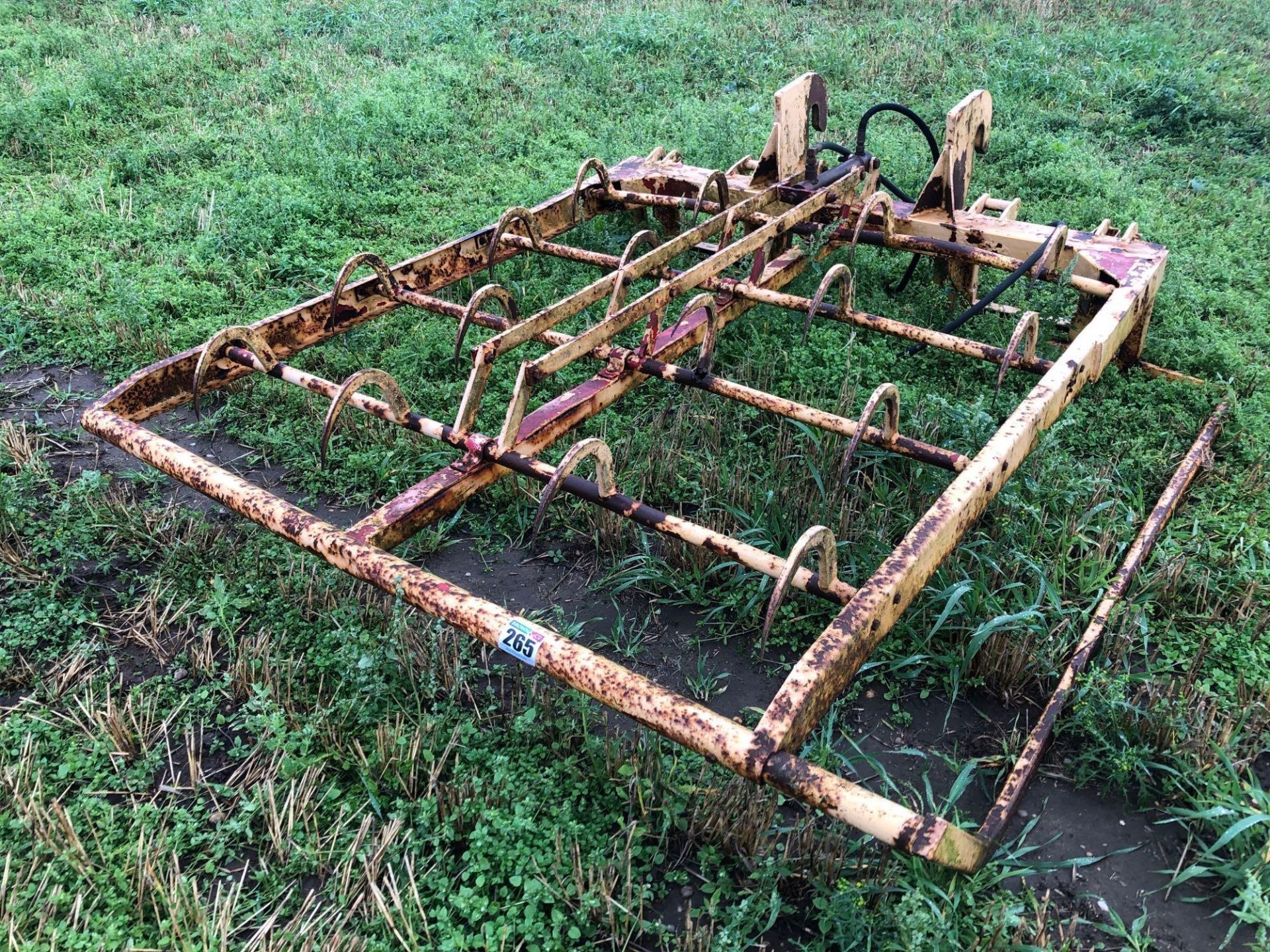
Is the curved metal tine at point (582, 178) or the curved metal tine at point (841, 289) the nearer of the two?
the curved metal tine at point (841, 289)

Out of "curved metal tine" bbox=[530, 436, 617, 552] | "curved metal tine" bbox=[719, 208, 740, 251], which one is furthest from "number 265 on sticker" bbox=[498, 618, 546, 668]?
"curved metal tine" bbox=[719, 208, 740, 251]

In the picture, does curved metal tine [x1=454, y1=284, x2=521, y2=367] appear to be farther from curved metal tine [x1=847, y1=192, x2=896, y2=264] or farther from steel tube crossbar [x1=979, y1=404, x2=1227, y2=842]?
steel tube crossbar [x1=979, y1=404, x2=1227, y2=842]

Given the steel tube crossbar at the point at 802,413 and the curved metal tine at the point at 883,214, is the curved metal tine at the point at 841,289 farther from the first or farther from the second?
the curved metal tine at the point at 883,214

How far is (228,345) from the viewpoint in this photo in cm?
356

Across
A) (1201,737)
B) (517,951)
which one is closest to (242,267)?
(517,951)

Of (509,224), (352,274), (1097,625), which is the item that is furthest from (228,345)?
(1097,625)

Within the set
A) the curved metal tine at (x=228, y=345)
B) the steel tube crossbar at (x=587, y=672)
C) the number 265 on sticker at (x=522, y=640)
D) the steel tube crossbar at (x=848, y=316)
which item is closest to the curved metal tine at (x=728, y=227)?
the steel tube crossbar at (x=848, y=316)

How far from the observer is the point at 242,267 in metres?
5.82

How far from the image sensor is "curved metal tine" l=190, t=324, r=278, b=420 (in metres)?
3.43

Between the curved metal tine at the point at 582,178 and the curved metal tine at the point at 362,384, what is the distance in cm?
193

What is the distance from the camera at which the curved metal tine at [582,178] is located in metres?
4.73

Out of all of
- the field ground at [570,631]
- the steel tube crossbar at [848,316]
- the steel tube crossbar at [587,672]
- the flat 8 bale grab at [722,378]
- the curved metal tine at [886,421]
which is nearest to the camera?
the steel tube crossbar at [587,672]

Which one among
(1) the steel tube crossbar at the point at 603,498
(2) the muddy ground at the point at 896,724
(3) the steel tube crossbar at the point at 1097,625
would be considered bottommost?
(2) the muddy ground at the point at 896,724

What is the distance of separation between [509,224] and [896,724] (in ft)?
10.2
